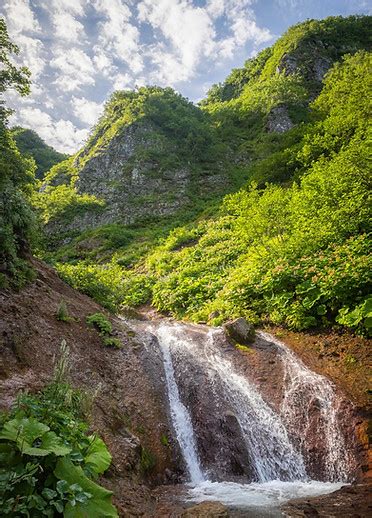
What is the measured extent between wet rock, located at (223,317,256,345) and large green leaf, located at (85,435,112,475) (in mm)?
7454

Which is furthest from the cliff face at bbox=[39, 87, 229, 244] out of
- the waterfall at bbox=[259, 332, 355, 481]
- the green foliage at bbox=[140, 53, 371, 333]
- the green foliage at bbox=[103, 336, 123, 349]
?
the waterfall at bbox=[259, 332, 355, 481]

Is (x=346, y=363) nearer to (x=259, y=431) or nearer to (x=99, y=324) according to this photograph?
(x=259, y=431)

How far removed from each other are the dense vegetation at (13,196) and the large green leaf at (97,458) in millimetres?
5657

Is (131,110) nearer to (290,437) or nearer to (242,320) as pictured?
(242,320)

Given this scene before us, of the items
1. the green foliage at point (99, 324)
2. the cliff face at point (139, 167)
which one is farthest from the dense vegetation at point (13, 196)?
the cliff face at point (139, 167)

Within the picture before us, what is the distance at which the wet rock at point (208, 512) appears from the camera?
4395mm

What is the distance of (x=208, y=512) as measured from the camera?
4457 millimetres

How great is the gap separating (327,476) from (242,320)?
528cm

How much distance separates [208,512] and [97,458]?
73.6 inches

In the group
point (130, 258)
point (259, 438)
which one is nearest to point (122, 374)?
point (259, 438)

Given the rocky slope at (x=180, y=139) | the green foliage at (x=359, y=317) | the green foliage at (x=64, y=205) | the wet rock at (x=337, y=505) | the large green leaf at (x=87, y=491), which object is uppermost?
the rocky slope at (x=180, y=139)

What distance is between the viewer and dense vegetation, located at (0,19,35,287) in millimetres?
8633

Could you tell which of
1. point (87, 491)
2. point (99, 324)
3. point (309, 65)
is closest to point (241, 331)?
point (99, 324)

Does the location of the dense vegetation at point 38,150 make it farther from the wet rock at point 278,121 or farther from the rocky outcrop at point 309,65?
the rocky outcrop at point 309,65
